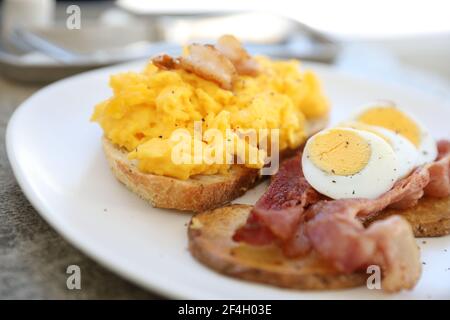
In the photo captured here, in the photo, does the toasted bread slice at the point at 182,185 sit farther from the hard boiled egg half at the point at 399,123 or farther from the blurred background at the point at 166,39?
the blurred background at the point at 166,39

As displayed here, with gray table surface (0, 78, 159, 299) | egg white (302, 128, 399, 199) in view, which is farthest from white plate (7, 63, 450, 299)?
egg white (302, 128, 399, 199)

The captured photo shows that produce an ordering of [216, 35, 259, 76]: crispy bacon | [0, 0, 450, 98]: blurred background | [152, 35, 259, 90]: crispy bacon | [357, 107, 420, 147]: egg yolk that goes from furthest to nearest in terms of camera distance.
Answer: [0, 0, 450, 98]: blurred background
[357, 107, 420, 147]: egg yolk
[216, 35, 259, 76]: crispy bacon
[152, 35, 259, 90]: crispy bacon

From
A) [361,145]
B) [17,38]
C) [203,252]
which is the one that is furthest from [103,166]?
[17,38]

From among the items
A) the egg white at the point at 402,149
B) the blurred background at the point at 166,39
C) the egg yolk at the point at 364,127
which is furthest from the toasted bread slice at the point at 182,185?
the blurred background at the point at 166,39

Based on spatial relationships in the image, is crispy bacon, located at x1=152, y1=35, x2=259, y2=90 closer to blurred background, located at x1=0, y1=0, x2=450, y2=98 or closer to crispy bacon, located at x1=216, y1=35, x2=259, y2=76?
crispy bacon, located at x1=216, y1=35, x2=259, y2=76

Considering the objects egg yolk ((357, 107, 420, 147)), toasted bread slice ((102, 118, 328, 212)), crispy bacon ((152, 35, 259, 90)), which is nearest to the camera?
toasted bread slice ((102, 118, 328, 212))

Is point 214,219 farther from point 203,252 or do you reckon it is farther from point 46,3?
point 46,3
